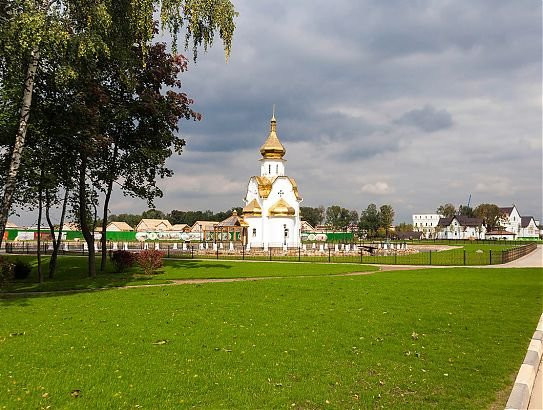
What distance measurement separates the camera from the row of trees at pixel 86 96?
43.3 ft

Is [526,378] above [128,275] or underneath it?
above

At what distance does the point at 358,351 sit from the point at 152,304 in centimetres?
723

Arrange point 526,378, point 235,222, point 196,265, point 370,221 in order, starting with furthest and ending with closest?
1. point 370,221
2. point 235,222
3. point 196,265
4. point 526,378

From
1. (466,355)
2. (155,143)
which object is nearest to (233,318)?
(466,355)

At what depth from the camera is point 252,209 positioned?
5222 centimetres

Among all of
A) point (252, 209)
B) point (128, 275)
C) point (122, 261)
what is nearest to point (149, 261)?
point (128, 275)

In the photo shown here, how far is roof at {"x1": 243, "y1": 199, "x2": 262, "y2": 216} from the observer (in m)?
51.7

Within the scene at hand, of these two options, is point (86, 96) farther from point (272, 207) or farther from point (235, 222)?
point (235, 222)

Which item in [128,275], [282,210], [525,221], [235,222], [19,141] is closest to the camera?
[19,141]

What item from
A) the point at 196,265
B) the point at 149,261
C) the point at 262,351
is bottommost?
the point at 196,265

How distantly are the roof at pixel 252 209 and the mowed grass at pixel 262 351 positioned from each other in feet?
120

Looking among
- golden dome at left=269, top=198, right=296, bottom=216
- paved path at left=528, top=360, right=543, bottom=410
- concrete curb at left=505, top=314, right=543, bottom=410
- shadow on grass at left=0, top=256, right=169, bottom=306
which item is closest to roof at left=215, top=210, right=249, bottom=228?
golden dome at left=269, top=198, right=296, bottom=216

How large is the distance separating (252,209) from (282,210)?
12.3 feet

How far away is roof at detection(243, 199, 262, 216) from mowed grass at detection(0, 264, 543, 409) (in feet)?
120
